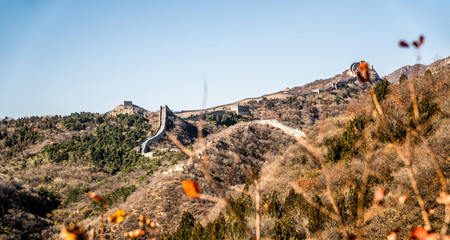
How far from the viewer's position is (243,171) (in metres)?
16.5

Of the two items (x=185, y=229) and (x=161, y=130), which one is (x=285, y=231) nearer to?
(x=185, y=229)

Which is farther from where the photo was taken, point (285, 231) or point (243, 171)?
point (243, 171)

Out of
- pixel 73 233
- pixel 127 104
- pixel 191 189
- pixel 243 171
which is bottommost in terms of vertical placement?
pixel 243 171

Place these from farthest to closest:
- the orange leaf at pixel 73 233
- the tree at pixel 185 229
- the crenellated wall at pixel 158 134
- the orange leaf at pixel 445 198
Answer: the crenellated wall at pixel 158 134 < the tree at pixel 185 229 < the orange leaf at pixel 445 198 < the orange leaf at pixel 73 233

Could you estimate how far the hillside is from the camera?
7749 millimetres

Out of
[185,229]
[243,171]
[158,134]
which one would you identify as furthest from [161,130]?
[185,229]

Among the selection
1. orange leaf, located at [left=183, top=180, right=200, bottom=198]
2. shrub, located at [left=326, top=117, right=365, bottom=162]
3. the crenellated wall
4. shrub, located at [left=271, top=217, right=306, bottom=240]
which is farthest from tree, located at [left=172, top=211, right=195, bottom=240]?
the crenellated wall

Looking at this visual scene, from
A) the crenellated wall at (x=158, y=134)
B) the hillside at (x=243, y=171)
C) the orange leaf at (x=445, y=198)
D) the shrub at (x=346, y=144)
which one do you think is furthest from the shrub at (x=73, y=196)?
the orange leaf at (x=445, y=198)

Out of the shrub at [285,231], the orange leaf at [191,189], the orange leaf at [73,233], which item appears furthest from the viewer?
the shrub at [285,231]

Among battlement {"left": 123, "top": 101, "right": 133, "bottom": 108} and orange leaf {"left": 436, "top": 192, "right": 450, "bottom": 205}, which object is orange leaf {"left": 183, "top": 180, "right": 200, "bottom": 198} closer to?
orange leaf {"left": 436, "top": 192, "right": 450, "bottom": 205}

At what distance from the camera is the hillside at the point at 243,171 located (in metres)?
7.75

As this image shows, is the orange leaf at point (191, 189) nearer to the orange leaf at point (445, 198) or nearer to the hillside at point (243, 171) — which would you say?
the hillside at point (243, 171)

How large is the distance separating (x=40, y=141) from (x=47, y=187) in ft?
48.4

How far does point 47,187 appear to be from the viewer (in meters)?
28.9
